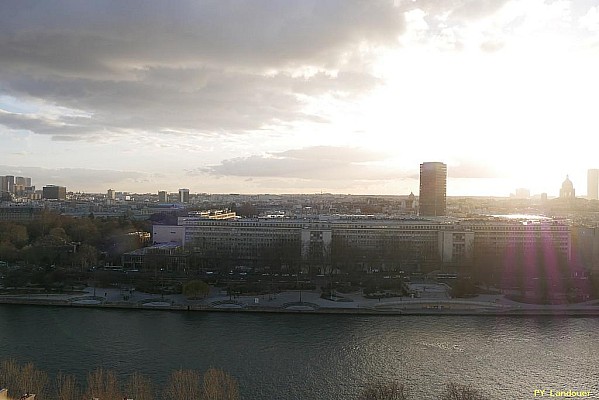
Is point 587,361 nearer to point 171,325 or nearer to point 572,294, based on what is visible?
point 572,294

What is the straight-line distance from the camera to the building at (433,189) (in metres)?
28.5

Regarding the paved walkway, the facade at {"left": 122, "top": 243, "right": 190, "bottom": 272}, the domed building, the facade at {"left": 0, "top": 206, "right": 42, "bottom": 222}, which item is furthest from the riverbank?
the domed building

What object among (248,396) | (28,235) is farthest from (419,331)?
(28,235)

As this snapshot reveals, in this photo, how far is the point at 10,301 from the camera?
10.0 metres

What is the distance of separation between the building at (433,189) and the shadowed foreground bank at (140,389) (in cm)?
2337

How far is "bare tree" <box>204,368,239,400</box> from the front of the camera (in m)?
4.92

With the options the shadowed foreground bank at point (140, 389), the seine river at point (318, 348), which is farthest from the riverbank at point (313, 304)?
the shadowed foreground bank at point (140, 389)

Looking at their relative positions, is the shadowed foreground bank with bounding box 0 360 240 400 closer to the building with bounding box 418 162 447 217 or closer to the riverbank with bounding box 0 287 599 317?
the riverbank with bounding box 0 287 599 317

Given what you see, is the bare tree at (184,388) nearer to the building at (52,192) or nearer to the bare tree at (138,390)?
the bare tree at (138,390)

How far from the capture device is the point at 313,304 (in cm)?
977

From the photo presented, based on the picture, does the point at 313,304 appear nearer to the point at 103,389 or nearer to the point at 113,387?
the point at 103,389

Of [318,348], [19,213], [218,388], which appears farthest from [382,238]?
[19,213]

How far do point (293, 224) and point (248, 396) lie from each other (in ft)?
36.9

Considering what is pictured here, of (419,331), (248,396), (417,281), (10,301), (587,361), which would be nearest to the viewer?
(248,396)
